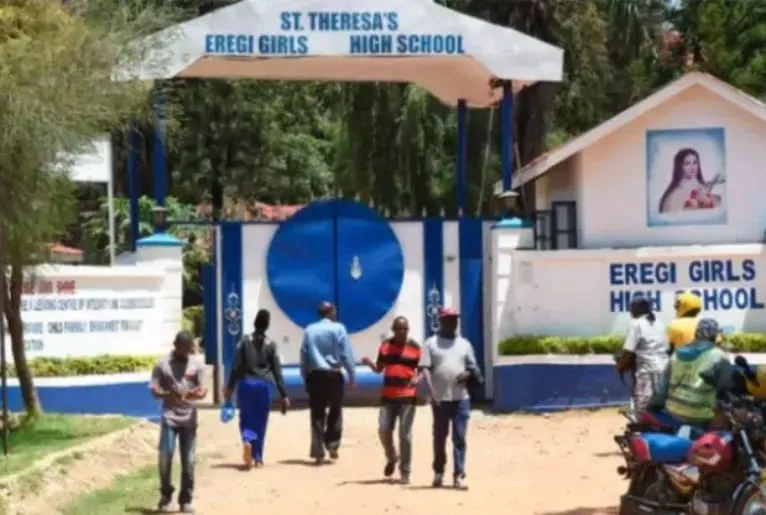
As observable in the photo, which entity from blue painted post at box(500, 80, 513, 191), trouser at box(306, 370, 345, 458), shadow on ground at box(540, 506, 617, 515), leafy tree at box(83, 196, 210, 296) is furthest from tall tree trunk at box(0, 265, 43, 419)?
leafy tree at box(83, 196, 210, 296)

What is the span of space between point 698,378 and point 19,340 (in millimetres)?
8278

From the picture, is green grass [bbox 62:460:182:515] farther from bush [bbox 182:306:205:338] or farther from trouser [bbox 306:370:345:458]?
bush [bbox 182:306:205:338]

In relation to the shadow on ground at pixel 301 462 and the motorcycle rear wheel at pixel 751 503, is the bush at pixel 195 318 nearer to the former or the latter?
the shadow on ground at pixel 301 462

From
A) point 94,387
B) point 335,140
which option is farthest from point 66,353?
point 335,140

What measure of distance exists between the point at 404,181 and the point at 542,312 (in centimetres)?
1381

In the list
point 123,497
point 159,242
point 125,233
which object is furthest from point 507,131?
point 125,233

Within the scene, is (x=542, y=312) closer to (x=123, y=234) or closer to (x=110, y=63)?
(x=110, y=63)

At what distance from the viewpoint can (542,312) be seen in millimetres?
19344

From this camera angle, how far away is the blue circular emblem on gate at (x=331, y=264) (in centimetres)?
1978

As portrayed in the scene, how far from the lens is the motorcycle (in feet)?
31.5

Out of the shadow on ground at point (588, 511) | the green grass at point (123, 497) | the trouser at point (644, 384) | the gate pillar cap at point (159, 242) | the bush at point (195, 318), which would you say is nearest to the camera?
the shadow on ground at point (588, 511)

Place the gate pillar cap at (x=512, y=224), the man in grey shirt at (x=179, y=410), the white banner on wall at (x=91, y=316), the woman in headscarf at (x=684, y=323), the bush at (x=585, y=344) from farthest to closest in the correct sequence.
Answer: the gate pillar cap at (x=512, y=224), the bush at (x=585, y=344), the white banner on wall at (x=91, y=316), the woman in headscarf at (x=684, y=323), the man in grey shirt at (x=179, y=410)

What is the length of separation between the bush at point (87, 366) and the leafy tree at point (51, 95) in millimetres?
2443

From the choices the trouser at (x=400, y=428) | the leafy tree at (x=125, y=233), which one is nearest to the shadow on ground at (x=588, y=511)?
the trouser at (x=400, y=428)
